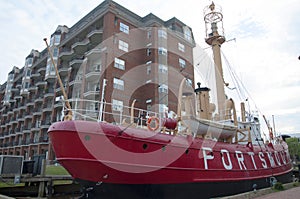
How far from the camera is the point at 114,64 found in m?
31.5

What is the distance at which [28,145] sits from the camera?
43.1 meters

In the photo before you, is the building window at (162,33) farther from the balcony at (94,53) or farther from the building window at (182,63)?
the balcony at (94,53)

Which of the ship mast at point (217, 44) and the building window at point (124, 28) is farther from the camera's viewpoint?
the building window at point (124, 28)

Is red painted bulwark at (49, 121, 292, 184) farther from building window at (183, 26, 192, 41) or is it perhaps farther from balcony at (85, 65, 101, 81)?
building window at (183, 26, 192, 41)

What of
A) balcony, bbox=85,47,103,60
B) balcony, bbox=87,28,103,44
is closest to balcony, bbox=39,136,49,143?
balcony, bbox=85,47,103,60

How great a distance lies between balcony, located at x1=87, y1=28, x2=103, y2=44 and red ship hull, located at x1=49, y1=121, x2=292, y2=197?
2499 cm

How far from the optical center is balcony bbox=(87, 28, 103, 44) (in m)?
32.9

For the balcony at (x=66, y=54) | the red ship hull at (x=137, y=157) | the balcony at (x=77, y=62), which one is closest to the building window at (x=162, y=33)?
the balcony at (x=77, y=62)

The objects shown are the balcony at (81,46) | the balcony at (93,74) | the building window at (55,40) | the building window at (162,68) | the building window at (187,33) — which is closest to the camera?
the balcony at (93,74)

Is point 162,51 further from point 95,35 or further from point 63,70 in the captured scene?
point 63,70

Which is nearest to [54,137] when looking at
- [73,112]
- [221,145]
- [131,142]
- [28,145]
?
[73,112]

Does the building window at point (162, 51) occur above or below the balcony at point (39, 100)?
above

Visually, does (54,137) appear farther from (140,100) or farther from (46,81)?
(46,81)

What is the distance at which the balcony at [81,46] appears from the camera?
35013mm
